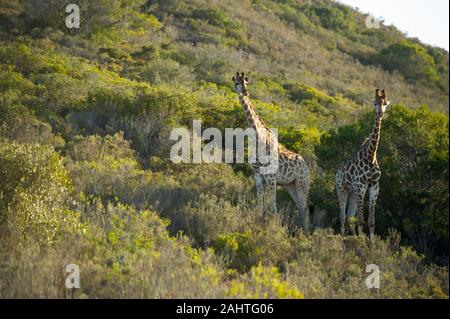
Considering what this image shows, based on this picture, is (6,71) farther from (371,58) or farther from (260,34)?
(371,58)

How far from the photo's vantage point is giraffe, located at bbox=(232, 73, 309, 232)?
9.80 m

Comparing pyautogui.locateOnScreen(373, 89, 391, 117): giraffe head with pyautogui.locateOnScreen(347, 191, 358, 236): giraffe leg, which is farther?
pyautogui.locateOnScreen(347, 191, 358, 236): giraffe leg

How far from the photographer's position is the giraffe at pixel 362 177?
9.24 metres

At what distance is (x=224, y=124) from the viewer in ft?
48.6

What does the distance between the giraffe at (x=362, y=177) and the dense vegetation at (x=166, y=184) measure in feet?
1.70

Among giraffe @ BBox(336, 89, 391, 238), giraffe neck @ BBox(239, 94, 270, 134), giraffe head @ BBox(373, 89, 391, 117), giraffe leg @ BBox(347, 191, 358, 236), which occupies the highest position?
giraffe head @ BBox(373, 89, 391, 117)

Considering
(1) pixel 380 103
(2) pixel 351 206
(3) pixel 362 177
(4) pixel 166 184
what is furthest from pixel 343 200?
(4) pixel 166 184

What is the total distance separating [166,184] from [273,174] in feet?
6.69

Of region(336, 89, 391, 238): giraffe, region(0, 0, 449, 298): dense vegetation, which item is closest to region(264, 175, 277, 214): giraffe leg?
region(0, 0, 449, 298): dense vegetation

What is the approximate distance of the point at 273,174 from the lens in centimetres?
996

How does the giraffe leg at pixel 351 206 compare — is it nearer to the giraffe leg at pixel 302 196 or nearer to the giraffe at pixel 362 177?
the giraffe at pixel 362 177

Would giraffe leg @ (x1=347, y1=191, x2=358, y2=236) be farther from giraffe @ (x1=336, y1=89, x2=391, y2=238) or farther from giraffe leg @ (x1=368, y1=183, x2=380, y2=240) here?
giraffe leg @ (x1=368, y1=183, x2=380, y2=240)

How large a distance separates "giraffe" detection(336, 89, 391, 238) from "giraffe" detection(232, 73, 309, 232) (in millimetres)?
731
